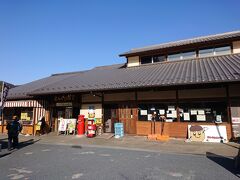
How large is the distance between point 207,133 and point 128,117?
478cm

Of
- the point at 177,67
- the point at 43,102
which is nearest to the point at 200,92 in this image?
the point at 177,67

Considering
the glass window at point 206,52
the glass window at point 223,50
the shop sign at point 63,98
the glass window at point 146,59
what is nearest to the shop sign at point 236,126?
the glass window at point 223,50

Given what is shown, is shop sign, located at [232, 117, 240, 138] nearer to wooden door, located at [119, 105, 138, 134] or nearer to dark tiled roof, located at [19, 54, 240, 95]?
dark tiled roof, located at [19, 54, 240, 95]

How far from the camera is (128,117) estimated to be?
13125 millimetres

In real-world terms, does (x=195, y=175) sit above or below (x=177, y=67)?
below

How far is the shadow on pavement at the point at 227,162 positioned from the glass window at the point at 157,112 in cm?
422

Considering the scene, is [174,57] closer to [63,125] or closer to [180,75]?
[180,75]

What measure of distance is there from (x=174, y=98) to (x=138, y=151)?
14.9 ft

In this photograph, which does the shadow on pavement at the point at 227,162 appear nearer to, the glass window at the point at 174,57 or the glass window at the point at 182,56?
the glass window at the point at 182,56

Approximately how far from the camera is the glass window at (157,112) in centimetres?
1186

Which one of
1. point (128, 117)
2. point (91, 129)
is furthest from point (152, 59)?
point (91, 129)

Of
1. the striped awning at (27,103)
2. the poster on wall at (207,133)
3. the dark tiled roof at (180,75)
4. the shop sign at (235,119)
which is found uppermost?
the dark tiled roof at (180,75)

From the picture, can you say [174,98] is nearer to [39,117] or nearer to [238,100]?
[238,100]

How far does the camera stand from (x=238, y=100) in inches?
408
